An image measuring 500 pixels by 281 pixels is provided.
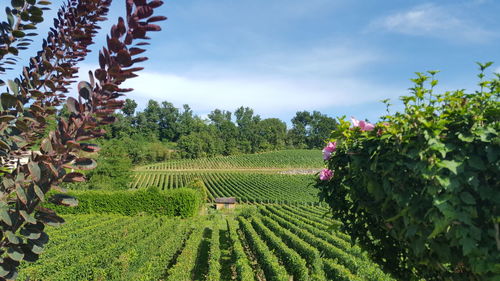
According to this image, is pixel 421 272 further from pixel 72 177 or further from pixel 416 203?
pixel 72 177

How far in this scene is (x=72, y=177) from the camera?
1350 millimetres

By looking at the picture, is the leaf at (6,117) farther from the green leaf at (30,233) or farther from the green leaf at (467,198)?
the green leaf at (467,198)

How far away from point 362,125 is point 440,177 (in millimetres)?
785

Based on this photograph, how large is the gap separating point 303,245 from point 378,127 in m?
12.4

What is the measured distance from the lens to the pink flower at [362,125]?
7.38ft

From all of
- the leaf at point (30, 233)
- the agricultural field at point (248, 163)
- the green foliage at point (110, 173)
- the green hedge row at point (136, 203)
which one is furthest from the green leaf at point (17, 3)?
the agricultural field at point (248, 163)

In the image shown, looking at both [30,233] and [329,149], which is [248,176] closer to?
[329,149]

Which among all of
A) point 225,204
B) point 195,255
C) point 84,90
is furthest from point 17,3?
point 225,204

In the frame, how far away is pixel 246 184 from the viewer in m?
54.8

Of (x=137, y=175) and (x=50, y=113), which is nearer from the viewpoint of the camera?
(x=50, y=113)

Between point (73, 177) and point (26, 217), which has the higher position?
point (73, 177)

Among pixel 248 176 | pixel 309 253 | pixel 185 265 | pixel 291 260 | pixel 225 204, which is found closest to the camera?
pixel 185 265

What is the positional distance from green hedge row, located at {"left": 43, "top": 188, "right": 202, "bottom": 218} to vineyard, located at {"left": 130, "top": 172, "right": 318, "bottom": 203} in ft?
58.5

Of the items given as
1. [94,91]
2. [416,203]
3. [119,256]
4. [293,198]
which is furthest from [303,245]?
[293,198]
